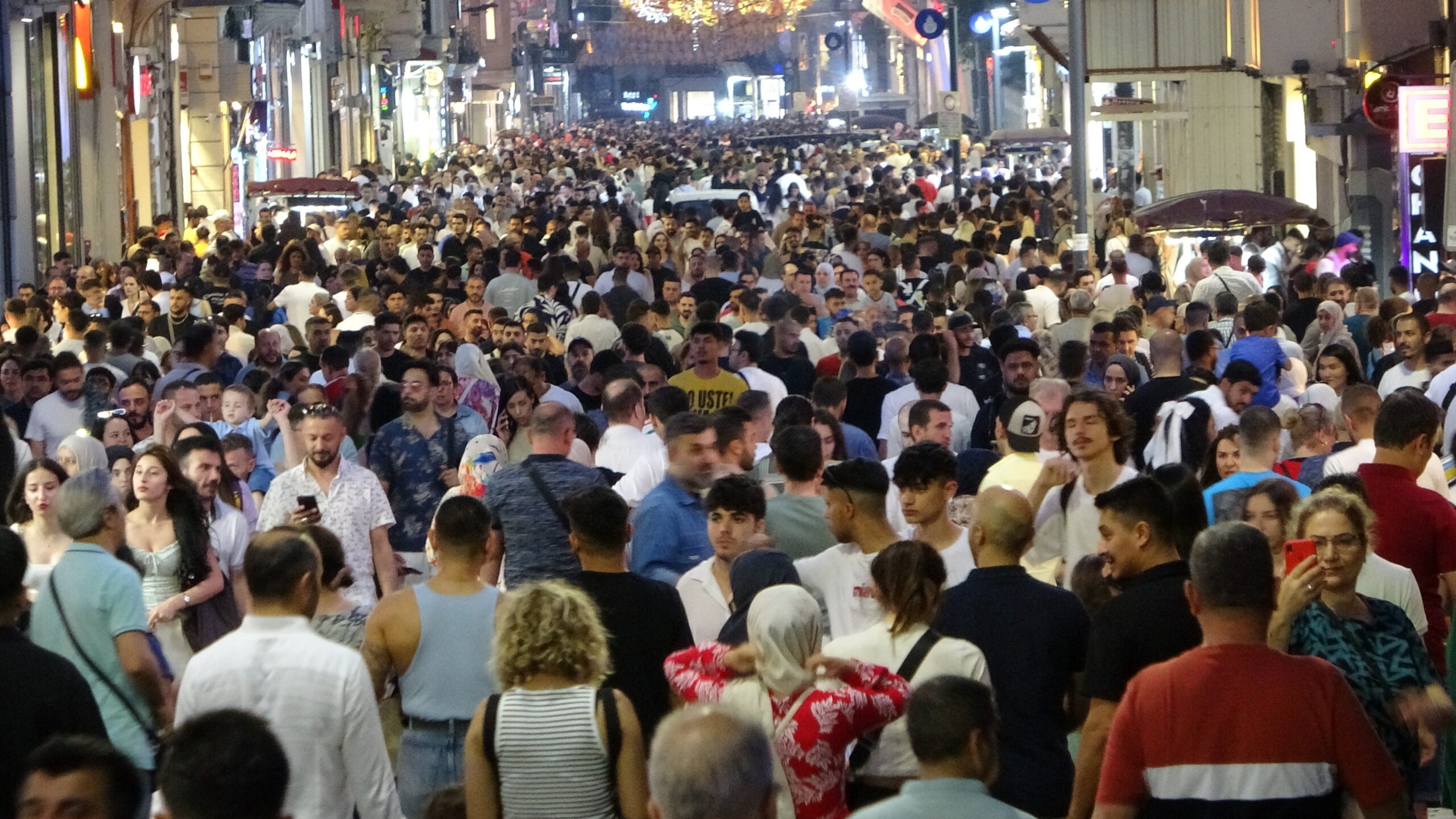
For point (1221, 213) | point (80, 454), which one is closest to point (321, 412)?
point (80, 454)

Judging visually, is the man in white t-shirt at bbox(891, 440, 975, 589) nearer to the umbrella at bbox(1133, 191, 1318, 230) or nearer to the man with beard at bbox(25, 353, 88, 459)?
the man with beard at bbox(25, 353, 88, 459)

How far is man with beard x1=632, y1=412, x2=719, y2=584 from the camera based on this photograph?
7824 mm

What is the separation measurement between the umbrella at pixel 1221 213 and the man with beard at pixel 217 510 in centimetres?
1329

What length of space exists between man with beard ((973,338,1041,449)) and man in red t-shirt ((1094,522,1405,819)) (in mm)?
5876

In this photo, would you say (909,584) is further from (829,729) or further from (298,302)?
(298,302)

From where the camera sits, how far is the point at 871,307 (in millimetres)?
15719

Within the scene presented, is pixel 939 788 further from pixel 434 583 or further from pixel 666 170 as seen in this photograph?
pixel 666 170

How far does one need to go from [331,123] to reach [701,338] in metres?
45.6

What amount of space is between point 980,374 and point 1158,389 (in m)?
2.09

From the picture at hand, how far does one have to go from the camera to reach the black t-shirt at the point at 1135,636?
546 cm

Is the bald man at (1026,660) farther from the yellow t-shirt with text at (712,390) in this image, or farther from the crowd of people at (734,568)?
the yellow t-shirt with text at (712,390)

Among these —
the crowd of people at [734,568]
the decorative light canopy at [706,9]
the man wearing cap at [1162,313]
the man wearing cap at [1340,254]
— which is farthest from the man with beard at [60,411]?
the decorative light canopy at [706,9]

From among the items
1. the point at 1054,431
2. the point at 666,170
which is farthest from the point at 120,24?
the point at 1054,431

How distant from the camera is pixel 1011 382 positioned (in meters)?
11.3
